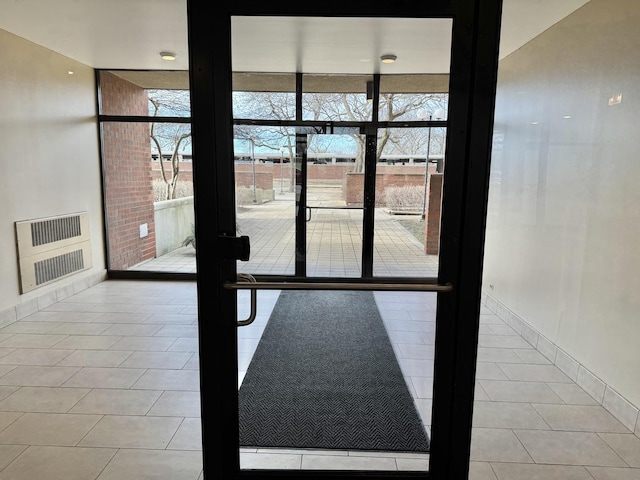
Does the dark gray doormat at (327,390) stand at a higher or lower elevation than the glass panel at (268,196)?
lower

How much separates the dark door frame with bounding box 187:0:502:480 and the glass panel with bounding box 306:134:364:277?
342 cm

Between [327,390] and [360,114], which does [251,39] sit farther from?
[360,114]

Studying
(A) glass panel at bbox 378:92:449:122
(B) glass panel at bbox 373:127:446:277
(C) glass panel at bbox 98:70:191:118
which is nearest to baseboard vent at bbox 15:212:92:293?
(C) glass panel at bbox 98:70:191:118

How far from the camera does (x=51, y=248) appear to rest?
14.0 ft

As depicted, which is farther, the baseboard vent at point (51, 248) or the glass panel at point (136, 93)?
the glass panel at point (136, 93)

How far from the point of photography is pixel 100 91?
510cm

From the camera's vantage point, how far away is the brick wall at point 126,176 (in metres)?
5.16

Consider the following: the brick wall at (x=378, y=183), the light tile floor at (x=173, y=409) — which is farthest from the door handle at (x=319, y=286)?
the brick wall at (x=378, y=183)

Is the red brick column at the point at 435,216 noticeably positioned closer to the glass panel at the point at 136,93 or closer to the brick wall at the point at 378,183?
the brick wall at the point at 378,183

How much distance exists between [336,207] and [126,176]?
2.78 meters

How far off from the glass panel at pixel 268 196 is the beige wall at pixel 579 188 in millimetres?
2102

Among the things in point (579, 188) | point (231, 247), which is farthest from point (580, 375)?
point (231, 247)

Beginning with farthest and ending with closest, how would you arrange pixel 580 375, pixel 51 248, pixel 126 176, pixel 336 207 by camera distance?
1. pixel 126 176
2. pixel 336 207
3. pixel 51 248
4. pixel 580 375

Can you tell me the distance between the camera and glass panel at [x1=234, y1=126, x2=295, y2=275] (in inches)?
75.4
